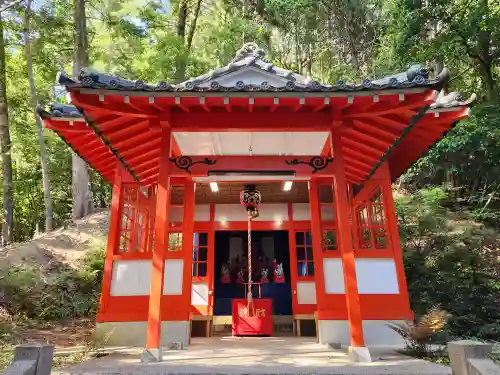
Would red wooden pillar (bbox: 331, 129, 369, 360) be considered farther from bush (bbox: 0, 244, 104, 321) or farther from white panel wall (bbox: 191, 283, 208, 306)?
bush (bbox: 0, 244, 104, 321)

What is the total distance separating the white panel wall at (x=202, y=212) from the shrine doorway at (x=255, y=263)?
248 centimetres

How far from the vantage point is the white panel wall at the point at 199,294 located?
858 cm

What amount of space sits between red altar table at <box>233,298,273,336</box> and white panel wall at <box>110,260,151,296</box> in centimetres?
209

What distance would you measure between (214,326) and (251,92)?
6.50m

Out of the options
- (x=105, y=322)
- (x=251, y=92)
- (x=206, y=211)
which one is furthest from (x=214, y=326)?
(x=251, y=92)

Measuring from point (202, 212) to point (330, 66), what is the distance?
37.2ft

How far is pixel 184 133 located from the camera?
17.6 ft

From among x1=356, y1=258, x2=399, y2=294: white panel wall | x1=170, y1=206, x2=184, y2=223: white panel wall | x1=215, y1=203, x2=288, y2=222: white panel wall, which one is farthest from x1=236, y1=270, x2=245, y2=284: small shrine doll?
x1=356, y1=258, x2=399, y2=294: white panel wall

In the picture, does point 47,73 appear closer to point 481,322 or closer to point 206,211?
point 206,211

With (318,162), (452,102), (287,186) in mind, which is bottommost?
(318,162)

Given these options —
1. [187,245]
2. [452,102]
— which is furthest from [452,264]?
[187,245]

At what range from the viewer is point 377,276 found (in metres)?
6.50

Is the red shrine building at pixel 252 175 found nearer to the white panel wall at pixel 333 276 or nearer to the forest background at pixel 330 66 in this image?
the white panel wall at pixel 333 276

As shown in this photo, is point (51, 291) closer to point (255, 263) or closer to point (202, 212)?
point (202, 212)
